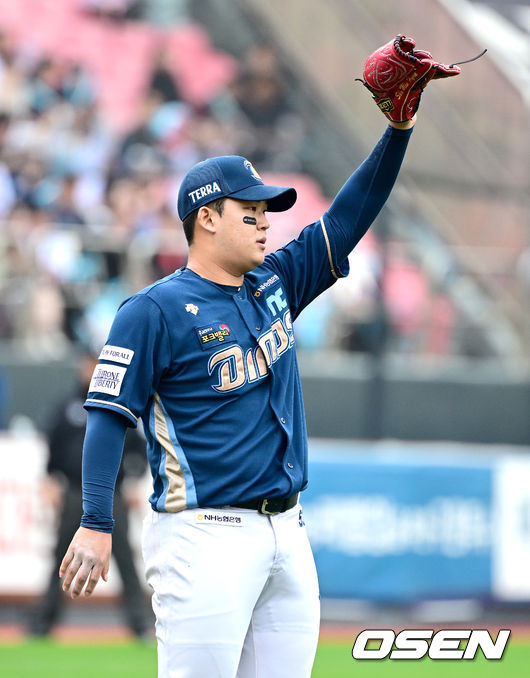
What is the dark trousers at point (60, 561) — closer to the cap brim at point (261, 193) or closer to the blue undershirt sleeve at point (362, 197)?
the blue undershirt sleeve at point (362, 197)

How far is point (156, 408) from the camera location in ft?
11.2

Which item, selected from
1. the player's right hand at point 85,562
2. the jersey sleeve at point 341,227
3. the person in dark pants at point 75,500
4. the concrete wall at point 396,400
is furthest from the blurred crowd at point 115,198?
the player's right hand at point 85,562

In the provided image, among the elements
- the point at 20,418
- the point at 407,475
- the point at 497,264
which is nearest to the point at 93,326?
the point at 20,418

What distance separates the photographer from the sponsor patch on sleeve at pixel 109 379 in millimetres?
3266

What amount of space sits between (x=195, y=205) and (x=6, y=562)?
6.07 metres

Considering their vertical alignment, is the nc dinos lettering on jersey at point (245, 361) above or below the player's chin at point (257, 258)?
below

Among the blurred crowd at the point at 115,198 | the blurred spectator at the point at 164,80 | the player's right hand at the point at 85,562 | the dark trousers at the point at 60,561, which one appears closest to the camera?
the player's right hand at the point at 85,562

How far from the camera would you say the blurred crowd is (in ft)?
35.0

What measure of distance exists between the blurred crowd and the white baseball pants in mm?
7308

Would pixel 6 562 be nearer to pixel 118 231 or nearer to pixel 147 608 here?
pixel 147 608

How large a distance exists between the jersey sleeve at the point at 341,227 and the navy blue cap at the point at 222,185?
0.82 ft

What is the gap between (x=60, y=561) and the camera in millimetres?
7766

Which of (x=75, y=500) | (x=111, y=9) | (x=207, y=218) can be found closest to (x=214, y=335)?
(x=207, y=218)

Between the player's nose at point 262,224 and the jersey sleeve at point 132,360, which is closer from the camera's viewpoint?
the jersey sleeve at point 132,360
